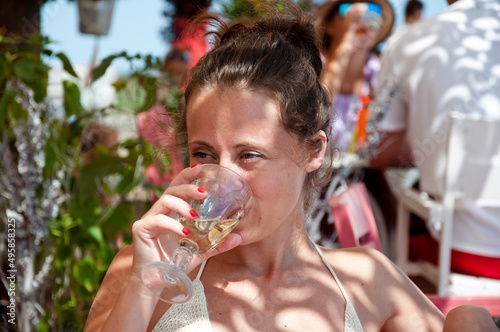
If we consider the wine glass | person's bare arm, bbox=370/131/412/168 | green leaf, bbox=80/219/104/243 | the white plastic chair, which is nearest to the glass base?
the wine glass

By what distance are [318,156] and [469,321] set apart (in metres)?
→ 0.57

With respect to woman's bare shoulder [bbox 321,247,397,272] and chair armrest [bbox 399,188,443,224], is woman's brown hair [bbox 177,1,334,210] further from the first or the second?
chair armrest [bbox 399,188,443,224]

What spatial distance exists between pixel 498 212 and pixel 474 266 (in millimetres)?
274

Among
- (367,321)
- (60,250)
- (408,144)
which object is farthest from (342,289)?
(408,144)

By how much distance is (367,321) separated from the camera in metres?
1.53

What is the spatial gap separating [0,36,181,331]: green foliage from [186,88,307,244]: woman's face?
2.37 ft

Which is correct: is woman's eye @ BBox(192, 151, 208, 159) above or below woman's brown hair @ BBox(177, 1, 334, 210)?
below

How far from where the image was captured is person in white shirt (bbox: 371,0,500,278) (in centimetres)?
257

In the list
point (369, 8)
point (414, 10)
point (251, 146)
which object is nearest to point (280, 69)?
point (251, 146)

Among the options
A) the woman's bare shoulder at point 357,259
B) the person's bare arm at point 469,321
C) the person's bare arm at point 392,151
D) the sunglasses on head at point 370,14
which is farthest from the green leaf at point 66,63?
the sunglasses on head at point 370,14

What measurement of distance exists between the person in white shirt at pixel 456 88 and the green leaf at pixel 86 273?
1.61 metres

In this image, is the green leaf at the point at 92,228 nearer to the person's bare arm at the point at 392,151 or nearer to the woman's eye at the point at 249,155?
the woman's eye at the point at 249,155

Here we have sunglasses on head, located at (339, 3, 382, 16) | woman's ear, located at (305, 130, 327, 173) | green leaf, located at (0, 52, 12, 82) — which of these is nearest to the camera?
woman's ear, located at (305, 130, 327, 173)

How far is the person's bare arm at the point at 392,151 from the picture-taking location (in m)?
3.20
